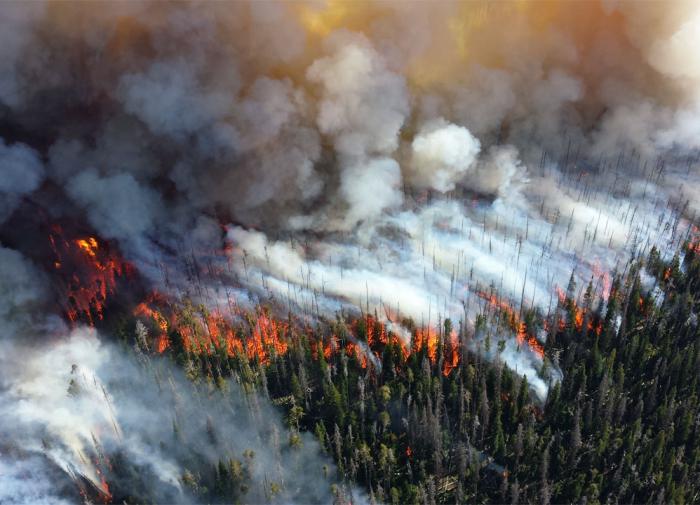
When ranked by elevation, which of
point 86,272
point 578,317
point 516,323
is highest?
point 578,317

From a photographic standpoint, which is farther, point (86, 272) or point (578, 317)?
point (86, 272)

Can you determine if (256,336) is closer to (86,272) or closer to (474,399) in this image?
(86,272)

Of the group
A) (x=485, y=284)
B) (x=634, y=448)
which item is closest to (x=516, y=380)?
(x=634, y=448)

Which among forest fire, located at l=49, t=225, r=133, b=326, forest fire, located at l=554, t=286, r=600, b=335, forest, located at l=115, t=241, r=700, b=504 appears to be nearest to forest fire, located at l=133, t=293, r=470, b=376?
forest, located at l=115, t=241, r=700, b=504

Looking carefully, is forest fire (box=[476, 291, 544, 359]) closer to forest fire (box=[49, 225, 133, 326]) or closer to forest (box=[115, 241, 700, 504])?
forest (box=[115, 241, 700, 504])

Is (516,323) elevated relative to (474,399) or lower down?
elevated

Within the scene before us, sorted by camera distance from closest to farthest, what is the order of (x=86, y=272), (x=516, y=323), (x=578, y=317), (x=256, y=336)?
(x=256, y=336) → (x=516, y=323) → (x=578, y=317) → (x=86, y=272)

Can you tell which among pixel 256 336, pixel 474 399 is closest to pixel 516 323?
pixel 474 399

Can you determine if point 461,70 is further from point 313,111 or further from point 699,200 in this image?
point 699,200
